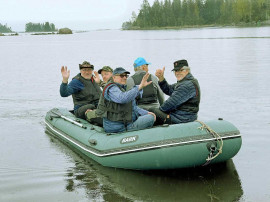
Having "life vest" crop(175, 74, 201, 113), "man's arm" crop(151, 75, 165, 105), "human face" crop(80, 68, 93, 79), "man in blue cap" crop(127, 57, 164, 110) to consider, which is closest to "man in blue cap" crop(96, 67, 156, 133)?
"life vest" crop(175, 74, 201, 113)

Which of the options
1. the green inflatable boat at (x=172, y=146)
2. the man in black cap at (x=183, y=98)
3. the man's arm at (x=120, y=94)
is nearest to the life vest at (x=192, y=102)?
the man in black cap at (x=183, y=98)

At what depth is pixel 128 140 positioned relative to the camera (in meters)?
7.32

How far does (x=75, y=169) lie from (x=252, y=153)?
366 centimetres

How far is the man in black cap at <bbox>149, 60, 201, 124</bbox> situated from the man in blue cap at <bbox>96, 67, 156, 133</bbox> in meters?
0.37

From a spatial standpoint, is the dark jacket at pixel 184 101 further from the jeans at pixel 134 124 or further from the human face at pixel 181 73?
the jeans at pixel 134 124

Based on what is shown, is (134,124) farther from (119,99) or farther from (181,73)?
(181,73)

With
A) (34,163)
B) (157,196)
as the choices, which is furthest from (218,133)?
(34,163)

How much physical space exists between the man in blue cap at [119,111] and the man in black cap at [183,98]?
374 mm

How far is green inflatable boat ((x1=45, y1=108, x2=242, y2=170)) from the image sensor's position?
685 cm

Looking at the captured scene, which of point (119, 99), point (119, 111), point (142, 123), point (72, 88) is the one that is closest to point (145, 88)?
point (142, 123)

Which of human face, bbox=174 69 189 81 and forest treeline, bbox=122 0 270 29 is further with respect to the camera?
forest treeline, bbox=122 0 270 29

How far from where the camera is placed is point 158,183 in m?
6.99

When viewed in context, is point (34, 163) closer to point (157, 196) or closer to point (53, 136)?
point (53, 136)

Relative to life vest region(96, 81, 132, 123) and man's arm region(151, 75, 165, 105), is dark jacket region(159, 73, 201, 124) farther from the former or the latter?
man's arm region(151, 75, 165, 105)
